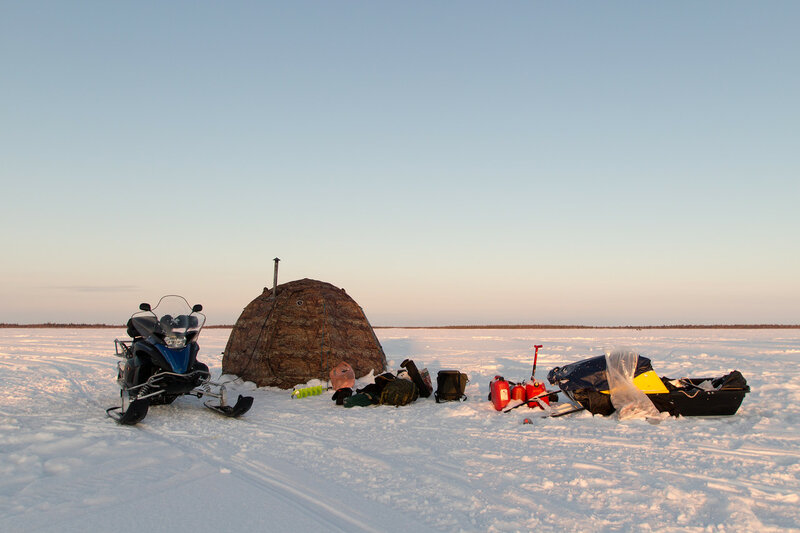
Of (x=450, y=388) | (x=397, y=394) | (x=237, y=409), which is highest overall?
(x=450, y=388)

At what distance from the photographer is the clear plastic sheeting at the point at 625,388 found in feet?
26.7

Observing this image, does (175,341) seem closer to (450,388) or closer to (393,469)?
(393,469)

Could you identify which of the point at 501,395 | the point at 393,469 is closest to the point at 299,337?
the point at 501,395

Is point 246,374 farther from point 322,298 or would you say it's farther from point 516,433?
point 516,433

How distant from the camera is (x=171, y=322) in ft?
29.2

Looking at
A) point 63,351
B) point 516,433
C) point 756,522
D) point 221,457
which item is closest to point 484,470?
point 516,433

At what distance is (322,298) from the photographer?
43.8ft

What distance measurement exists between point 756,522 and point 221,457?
17.5ft

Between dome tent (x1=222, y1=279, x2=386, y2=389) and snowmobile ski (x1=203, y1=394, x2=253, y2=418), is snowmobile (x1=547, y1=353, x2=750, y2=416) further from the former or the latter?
dome tent (x1=222, y1=279, x2=386, y2=389)

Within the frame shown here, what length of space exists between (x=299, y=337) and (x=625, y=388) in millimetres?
7573

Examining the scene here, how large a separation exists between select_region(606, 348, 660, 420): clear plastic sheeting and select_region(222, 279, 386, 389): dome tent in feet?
21.4

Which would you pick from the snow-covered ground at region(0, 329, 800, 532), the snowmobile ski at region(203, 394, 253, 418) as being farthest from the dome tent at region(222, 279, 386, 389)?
the snowmobile ski at region(203, 394, 253, 418)

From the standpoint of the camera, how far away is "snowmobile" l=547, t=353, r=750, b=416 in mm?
8141

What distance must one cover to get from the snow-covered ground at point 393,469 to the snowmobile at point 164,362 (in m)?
0.36
